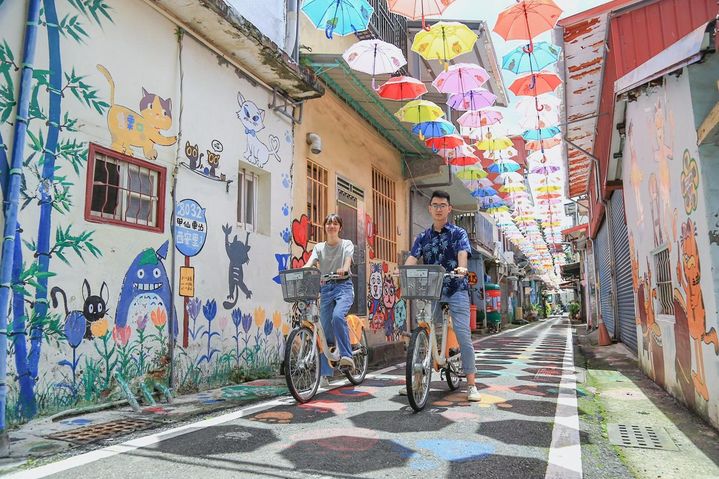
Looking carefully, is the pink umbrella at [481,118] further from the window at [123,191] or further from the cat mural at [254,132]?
the window at [123,191]

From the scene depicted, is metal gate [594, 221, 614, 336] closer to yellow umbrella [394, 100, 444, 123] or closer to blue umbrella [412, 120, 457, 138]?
blue umbrella [412, 120, 457, 138]

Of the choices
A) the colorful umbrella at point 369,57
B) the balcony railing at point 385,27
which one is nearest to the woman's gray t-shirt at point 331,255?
the colorful umbrella at point 369,57

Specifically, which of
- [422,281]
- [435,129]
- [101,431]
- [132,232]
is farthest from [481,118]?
[101,431]

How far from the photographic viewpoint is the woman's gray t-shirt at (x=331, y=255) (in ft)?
18.1

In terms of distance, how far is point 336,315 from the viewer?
5195 mm

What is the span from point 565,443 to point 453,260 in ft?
7.02

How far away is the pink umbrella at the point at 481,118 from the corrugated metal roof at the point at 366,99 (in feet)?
4.81

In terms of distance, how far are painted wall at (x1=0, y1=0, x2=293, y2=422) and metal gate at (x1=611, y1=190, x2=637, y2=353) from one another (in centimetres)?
667

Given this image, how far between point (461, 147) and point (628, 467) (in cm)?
962

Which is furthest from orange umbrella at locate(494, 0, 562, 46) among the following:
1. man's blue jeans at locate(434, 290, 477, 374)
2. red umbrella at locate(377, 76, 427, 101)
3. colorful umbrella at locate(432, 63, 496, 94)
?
man's blue jeans at locate(434, 290, 477, 374)

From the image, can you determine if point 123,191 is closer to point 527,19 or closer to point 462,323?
point 462,323

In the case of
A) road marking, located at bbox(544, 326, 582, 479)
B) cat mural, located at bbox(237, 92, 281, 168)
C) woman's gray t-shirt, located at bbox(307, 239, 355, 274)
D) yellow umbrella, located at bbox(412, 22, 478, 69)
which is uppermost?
yellow umbrella, located at bbox(412, 22, 478, 69)

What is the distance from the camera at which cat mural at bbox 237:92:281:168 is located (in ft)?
23.5

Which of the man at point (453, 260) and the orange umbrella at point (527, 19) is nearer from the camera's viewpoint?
the man at point (453, 260)
